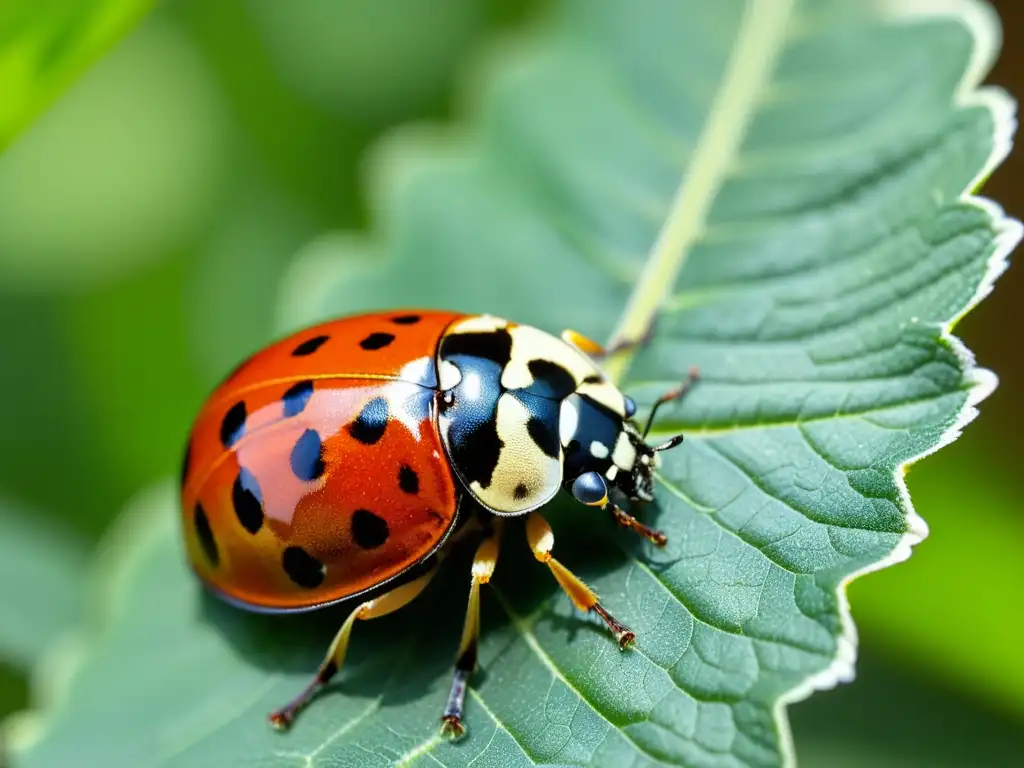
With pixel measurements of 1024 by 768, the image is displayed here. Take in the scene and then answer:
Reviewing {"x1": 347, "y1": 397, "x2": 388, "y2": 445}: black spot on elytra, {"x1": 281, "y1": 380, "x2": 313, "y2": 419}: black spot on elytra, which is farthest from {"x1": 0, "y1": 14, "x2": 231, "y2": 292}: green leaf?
{"x1": 347, "y1": 397, "x2": 388, "y2": 445}: black spot on elytra

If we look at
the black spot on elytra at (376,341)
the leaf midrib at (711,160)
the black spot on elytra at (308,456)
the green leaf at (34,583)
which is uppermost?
the leaf midrib at (711,160)

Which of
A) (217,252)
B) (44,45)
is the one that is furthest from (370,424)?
(217,252)

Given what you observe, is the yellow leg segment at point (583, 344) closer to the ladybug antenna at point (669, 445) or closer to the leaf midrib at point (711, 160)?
the leaf midrib at point (711, 160)

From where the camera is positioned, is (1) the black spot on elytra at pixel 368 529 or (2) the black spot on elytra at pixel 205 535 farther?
(2) the black spot on elytra at pixel 205 535

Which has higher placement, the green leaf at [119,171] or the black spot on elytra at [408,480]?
the black spot on elytra at [408,480]

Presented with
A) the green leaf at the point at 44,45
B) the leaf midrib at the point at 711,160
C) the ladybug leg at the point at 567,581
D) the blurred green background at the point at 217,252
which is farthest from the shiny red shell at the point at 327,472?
the blurred green background at the point at 217,252

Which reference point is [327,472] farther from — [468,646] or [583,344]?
[583,344]

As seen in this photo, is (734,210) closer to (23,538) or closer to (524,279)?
(524,279)
